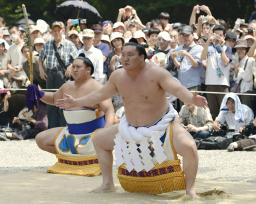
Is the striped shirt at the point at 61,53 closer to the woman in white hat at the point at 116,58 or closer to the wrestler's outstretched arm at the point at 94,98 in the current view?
the woman in white hat at the point at 116,58

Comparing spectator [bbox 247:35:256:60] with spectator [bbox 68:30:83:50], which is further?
spectator [bbox 68:30:83:50]

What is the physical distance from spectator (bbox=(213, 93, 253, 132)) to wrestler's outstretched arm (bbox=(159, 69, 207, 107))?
3.40 meters

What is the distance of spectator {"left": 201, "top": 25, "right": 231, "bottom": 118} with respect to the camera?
927cm

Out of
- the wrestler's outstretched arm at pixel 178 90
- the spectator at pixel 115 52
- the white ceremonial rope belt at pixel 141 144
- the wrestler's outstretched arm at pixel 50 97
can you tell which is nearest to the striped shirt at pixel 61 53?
the spectator at pixel 115 52

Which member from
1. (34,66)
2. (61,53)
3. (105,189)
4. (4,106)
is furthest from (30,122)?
(105,189)

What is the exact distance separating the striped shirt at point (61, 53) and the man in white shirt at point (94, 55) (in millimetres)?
158

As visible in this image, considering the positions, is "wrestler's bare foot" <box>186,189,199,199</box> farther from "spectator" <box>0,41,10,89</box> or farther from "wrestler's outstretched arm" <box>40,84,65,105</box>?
"spectator" <box>0,41,10,89</box>

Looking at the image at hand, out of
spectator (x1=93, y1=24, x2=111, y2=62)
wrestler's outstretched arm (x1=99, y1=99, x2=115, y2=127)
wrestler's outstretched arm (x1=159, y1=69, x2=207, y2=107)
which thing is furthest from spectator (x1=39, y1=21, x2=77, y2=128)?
wrestler's outstretched arm (x1=159, y1=69, x2=207, y2=107)

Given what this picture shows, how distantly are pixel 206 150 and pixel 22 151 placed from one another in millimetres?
1940

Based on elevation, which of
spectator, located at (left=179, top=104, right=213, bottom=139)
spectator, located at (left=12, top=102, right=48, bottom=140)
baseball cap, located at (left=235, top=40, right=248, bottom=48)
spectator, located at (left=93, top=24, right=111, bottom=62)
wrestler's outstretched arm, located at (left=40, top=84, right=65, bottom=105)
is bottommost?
spectator, located at (left=12, top=102, right=48, bottom=140)

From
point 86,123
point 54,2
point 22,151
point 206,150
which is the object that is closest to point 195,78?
point 206,150

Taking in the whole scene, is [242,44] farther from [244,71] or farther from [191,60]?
[191,60]

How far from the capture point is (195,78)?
9.41 metres

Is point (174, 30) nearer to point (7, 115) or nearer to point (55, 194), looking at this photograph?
point (7, 115)
